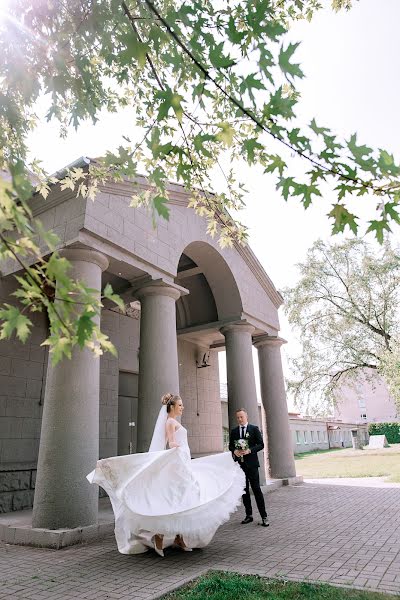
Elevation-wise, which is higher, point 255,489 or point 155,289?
point 155,289

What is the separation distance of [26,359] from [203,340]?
6866 mm

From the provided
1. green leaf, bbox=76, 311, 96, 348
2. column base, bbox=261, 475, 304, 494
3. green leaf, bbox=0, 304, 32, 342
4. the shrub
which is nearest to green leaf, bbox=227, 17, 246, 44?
green leaf, bbox=76, 311, 96, 348

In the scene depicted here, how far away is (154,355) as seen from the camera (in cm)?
855

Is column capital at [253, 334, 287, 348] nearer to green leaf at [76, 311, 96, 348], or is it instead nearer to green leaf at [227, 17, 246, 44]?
green leaf at [227, 17, 246, 44]

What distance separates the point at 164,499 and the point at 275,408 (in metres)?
8.42

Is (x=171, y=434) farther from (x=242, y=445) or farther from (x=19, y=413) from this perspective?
(x=19, y=413)

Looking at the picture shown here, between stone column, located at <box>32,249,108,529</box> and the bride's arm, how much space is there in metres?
1.50

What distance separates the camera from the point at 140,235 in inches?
341

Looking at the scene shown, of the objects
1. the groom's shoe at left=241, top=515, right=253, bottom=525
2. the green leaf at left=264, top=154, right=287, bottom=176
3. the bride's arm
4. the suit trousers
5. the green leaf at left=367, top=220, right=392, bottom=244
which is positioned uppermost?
the green leaf at left=264, top=154, right=287, bottom=176

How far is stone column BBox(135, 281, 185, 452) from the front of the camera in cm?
821

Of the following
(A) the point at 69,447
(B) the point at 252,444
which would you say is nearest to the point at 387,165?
(A) the point at 69,447

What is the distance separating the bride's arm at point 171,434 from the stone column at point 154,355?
199cm

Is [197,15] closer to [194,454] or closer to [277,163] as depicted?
[277,163]

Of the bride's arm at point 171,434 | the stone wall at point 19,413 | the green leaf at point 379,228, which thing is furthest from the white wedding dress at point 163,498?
the stone wall at point 19,413
